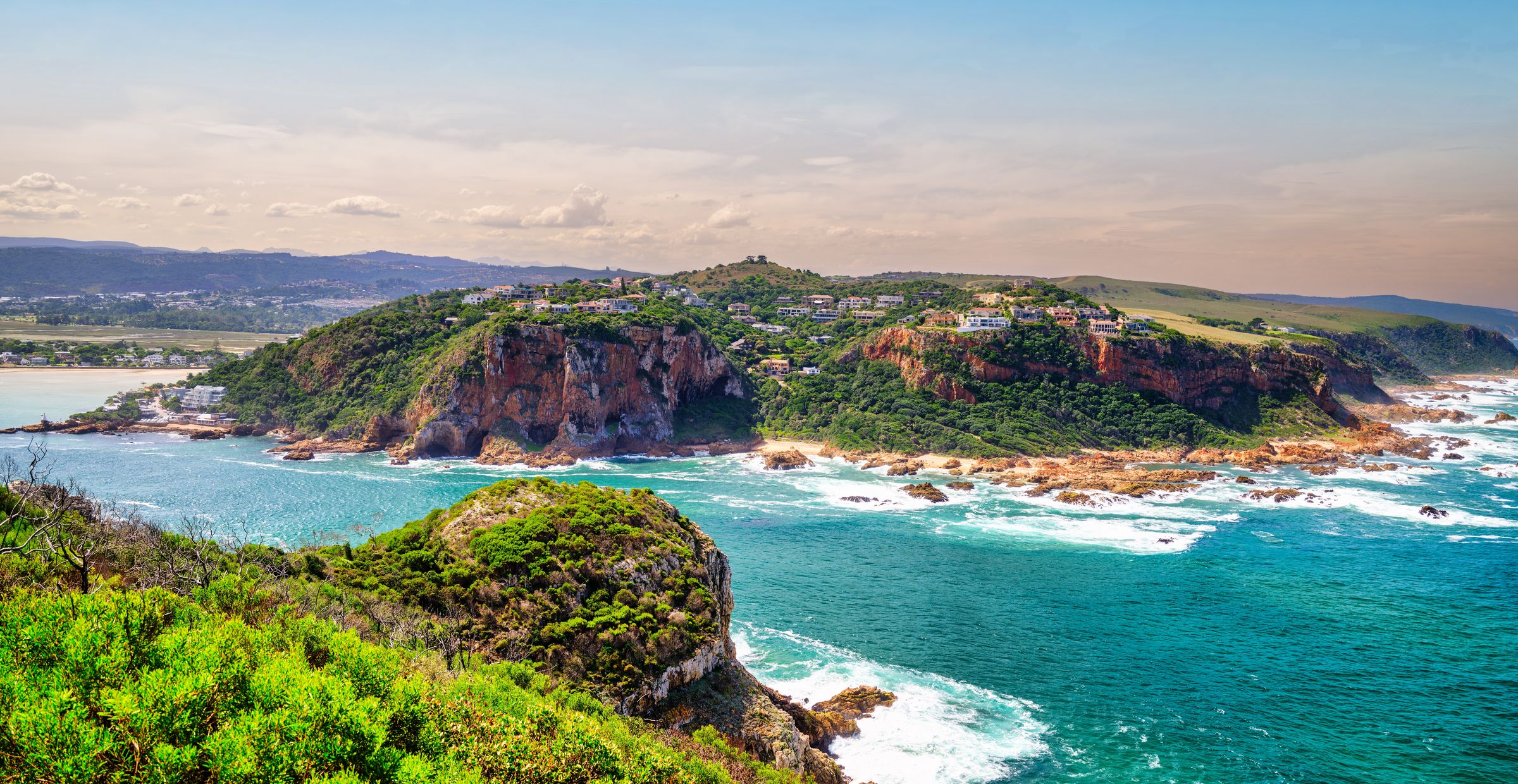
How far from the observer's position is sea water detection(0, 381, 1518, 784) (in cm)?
2734

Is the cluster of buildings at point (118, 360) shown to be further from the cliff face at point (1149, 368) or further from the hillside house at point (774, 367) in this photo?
the cliff face at point (1149, 368)

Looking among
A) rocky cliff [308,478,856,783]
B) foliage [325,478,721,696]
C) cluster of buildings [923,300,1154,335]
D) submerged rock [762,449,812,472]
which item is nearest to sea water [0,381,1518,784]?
submerged rock [762,449,812,472]

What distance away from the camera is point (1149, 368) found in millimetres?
89438

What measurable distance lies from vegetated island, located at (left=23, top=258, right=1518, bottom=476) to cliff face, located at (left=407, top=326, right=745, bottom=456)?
189mm

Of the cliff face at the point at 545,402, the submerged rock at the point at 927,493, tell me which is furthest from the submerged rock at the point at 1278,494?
the cliff face at the point at 545,402

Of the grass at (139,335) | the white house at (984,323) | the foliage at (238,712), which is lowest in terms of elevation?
the grass at (139,335)

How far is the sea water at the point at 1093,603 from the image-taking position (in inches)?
1077

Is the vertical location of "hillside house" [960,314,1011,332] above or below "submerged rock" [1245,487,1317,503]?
above

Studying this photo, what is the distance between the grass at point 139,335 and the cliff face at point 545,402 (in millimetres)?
85182

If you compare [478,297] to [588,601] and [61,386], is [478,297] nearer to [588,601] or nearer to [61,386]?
[61,386]

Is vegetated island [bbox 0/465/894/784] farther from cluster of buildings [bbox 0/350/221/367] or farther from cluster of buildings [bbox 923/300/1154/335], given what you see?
cluster of buildings [bbox 0/350/221/367]

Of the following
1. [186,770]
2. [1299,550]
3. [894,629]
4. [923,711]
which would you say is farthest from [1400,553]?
[186,770]

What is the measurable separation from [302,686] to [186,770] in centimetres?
199

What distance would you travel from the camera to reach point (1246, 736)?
27531 mm
